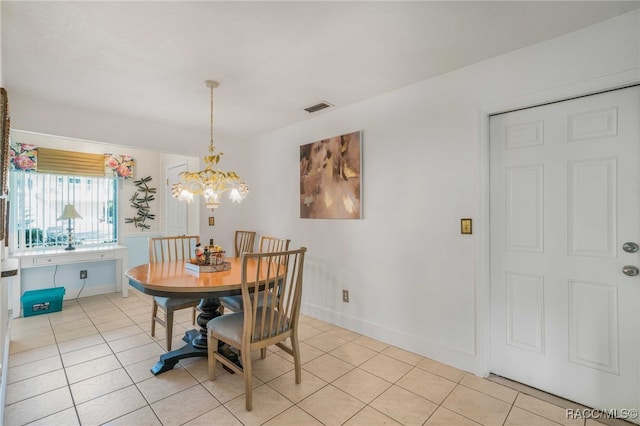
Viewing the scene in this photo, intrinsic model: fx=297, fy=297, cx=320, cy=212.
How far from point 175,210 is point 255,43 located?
11.5 ft

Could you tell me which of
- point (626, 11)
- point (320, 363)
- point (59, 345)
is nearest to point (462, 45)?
point (626, 11)

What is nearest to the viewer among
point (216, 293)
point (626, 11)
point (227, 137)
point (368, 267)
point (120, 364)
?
point (626, 11)

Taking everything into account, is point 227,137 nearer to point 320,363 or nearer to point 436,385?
point 320,363

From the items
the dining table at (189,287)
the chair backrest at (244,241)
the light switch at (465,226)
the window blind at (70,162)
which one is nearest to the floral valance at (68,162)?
the window blind at (70,162)

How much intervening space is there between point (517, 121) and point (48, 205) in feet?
17.8

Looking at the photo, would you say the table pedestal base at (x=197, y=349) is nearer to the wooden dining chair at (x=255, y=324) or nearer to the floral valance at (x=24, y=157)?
the wooden dining chair at (x=255, y=324)

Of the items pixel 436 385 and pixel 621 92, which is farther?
pixel 436 385

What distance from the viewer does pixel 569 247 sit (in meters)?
1.95

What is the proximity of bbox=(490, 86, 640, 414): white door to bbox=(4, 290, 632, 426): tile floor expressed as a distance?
0.30m

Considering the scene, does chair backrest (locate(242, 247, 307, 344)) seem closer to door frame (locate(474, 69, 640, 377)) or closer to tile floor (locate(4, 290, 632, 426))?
tile floor (locate(4, 290, 632, 426))

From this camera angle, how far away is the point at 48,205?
399cm

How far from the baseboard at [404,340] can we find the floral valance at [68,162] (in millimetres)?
3546
